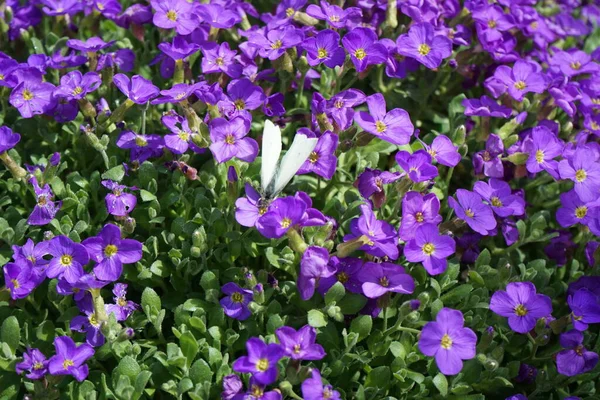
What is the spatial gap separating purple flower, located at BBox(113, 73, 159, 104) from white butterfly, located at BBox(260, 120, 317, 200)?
80 centimetres

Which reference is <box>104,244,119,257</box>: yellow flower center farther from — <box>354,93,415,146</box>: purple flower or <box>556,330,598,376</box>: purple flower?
<box>556,330,598,376</box>: purple flower

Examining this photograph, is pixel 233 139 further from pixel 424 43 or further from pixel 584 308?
pixel 584 308

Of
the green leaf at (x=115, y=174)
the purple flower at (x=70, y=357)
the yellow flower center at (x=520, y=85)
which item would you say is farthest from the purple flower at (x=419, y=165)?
the purple flower at (x=70, y=357)

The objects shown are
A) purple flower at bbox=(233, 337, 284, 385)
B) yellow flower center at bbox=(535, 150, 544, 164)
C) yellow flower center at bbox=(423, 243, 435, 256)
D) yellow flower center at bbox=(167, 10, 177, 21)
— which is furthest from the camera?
yellow flower center at bbox=(167, 10, 177, 21)

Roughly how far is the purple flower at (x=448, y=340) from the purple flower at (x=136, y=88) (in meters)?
1.69

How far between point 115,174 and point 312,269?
3.65 feet

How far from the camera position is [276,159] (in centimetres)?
296

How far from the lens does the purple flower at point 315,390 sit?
278 cm

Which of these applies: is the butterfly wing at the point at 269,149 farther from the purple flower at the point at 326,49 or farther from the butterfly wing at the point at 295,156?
the purple flower at the point at 326,49

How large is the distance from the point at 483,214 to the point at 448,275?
0.32 metres

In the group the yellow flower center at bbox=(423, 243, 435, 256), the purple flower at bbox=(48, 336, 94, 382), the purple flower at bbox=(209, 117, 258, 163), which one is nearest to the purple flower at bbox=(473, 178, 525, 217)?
the yellow flower center at bbox=(423, 243, 435, 256)

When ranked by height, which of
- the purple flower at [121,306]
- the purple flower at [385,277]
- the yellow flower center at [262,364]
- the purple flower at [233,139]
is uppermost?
the purple flower at [233,139]

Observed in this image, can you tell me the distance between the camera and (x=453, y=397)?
10.3ft

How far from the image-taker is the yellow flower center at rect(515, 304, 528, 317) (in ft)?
10.4
